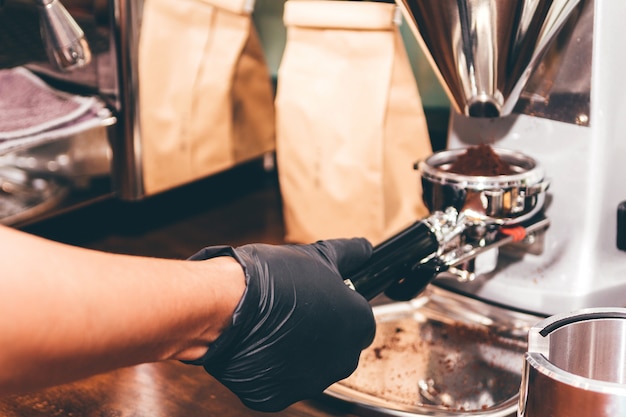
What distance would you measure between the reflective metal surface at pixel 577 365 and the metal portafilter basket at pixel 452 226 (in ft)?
0.54

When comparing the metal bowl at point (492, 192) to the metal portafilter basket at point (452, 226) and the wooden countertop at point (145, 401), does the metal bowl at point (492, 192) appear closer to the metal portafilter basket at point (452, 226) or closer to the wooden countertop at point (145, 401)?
the metal portafilter basket at point (452, 226)

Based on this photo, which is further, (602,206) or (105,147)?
(105,147)

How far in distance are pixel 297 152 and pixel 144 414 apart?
453mm

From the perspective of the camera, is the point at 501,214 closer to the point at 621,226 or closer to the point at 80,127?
the point at 621,226

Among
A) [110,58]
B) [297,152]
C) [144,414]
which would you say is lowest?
[144,414]

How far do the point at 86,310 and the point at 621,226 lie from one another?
52 centimetres

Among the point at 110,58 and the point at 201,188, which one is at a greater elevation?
the point at 110,58

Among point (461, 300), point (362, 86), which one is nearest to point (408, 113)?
point (362, 86)

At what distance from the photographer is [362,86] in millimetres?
938

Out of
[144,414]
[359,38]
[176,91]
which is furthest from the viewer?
[176,91]

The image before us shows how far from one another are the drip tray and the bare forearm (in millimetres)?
226

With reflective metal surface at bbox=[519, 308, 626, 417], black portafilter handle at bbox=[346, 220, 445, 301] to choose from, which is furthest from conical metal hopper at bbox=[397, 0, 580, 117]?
reflective metal surface at bbox=[519, 308, 626, 417]

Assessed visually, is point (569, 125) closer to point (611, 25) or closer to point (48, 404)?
point (611, 25)

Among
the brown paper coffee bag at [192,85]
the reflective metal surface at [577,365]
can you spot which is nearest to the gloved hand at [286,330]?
the reflective metal surface at [577,365]
